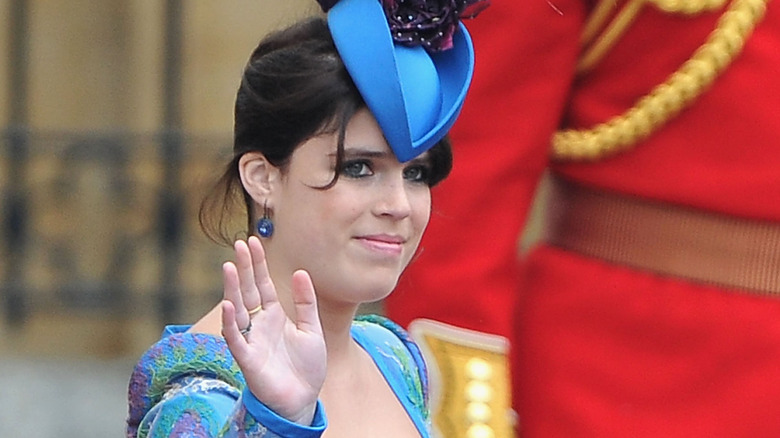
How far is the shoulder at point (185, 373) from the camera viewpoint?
1825mm

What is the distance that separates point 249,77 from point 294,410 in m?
0.44

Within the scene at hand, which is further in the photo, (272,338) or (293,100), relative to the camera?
(293,100)

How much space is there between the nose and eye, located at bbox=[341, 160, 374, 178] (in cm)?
2

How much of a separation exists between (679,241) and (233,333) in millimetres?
990

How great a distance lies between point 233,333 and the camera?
5.51ft

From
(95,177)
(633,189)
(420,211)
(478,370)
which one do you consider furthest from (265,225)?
(95,177)

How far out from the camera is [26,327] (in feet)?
21.1

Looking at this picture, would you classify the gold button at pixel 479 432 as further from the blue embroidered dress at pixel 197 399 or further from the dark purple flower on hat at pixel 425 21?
the dark purple flower on hat at pixel 425 21

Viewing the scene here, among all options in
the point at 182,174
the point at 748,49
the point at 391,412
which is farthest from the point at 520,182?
the point at 182,174

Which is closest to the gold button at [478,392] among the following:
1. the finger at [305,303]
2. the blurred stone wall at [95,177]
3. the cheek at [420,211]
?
the cheek at [420,211]

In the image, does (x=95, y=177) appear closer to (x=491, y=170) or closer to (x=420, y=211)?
(x=491, y=170)

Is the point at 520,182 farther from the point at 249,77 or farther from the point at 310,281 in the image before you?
the point at 310,281

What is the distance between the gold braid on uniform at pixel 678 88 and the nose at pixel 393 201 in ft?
2.16

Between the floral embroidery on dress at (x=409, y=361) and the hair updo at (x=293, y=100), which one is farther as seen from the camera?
the floral embroidery on dress at (x=409, y=361)
